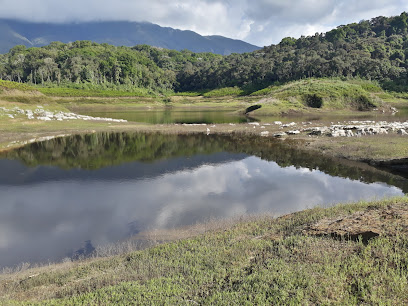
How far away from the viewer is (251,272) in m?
9.10

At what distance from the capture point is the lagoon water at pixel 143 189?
16672 mm

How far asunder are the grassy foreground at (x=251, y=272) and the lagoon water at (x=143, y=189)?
4286 mm

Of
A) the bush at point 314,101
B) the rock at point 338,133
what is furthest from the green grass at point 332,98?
the rock at point 338,133

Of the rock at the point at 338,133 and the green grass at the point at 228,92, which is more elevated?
the green grass at the point at 228,92

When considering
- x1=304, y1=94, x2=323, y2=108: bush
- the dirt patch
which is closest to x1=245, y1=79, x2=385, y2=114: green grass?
x1=304, y1=94, x2=323, y2=108: bush

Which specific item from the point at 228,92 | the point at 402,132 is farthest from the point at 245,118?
the point at 228,92

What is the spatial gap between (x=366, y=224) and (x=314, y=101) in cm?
10018

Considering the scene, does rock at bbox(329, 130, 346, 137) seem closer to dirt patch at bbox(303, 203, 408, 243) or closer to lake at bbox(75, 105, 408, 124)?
lake at bbox(75, 105, 408, 124)

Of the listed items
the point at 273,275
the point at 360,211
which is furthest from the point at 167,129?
the point at 273,275

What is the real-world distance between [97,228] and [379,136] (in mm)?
40279

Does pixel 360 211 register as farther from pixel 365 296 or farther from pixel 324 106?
pixel 324 106

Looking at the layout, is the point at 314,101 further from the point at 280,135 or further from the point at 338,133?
the point at 338,133

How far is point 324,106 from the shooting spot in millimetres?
98438

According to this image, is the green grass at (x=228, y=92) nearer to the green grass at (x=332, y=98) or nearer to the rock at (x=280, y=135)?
the green grass at (x=332, y=98)
